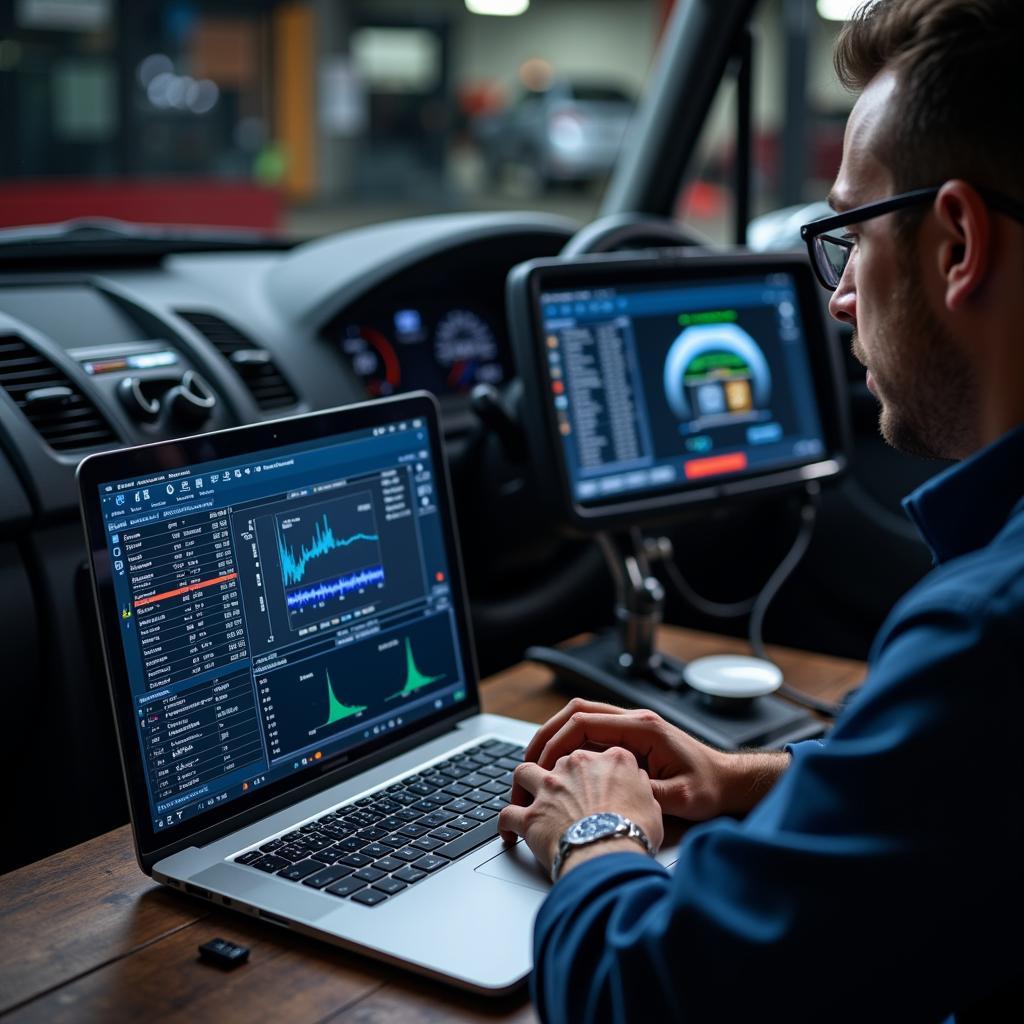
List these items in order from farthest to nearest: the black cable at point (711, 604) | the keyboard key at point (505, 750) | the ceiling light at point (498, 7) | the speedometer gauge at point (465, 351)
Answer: the ceiling light at point (498, 7) < the speedometer gauge at point (465, 351) < the black cable at point (711, 604) < the keyboard key at point (505, 750)

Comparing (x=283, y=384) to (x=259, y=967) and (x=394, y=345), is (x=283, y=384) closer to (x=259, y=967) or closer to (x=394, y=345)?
(x=394, y=345)

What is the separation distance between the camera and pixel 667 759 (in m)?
1.19

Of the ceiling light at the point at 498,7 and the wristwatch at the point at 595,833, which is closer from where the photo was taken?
the wristwatch at the point at 595,833

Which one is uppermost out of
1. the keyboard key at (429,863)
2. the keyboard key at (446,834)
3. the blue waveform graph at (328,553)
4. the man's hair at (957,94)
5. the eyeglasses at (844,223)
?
the man's hair at (957,94)

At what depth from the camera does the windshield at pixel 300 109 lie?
3.04 metres

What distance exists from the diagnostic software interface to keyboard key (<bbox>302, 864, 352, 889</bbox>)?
63cm

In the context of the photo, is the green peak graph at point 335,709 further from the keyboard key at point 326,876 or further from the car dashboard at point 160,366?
the car dashboard at point 160,366

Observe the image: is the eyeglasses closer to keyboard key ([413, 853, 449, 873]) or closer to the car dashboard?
keyboard key ([413, 853, 449, 873])

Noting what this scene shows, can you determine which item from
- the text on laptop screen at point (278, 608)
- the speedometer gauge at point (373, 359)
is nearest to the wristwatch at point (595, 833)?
the text on laptop screen at point (278, 608)

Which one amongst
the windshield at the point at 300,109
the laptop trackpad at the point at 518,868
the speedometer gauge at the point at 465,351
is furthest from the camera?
the windshield at the point at 300,109

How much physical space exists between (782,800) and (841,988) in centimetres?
11

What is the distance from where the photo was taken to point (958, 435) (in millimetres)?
933

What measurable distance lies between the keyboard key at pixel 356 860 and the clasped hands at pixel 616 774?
112mm

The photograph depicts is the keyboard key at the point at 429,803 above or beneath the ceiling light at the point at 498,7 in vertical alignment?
beneath
